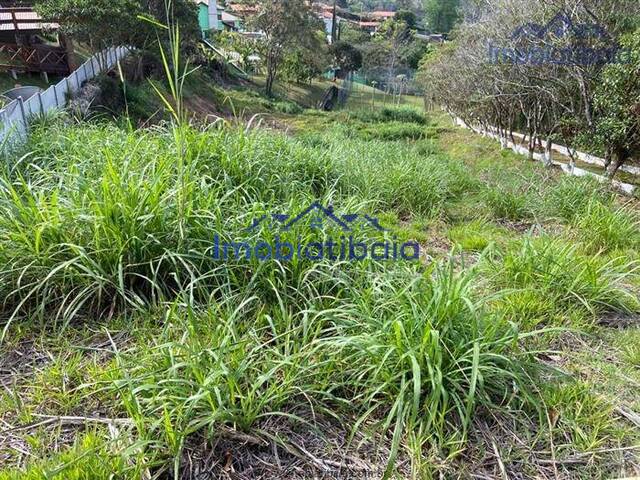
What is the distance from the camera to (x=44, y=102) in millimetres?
6742

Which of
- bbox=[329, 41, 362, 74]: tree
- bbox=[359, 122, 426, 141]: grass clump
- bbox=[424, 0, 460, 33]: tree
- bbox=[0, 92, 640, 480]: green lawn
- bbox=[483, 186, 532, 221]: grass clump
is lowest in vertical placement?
bbox=[359, 122, 426, 141]: grass clump

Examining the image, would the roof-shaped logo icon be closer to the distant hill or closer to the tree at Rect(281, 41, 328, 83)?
the tree at Rect(281, 41, 328, 83)

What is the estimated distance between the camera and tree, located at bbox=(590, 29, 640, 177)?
6016 millimetres

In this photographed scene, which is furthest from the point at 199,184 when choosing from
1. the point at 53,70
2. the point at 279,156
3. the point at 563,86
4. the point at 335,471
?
the point at 53,70

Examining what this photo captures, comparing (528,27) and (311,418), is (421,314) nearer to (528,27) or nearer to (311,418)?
(311,418)

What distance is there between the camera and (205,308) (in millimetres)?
1821

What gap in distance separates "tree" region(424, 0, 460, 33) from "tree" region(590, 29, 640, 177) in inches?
1849

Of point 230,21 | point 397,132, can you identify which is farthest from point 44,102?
point 230,21

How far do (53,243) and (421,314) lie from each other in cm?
157

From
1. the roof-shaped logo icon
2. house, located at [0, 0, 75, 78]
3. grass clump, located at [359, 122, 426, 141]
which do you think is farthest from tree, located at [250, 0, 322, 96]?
the roof-shaped logo icon

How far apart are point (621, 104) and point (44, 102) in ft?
29.1

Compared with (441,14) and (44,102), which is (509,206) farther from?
(441,14)

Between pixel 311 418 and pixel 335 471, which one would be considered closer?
pixel 335 471

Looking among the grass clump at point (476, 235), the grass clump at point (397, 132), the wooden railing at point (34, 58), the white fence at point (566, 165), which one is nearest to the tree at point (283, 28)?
the grass clump at point (397, 132)
